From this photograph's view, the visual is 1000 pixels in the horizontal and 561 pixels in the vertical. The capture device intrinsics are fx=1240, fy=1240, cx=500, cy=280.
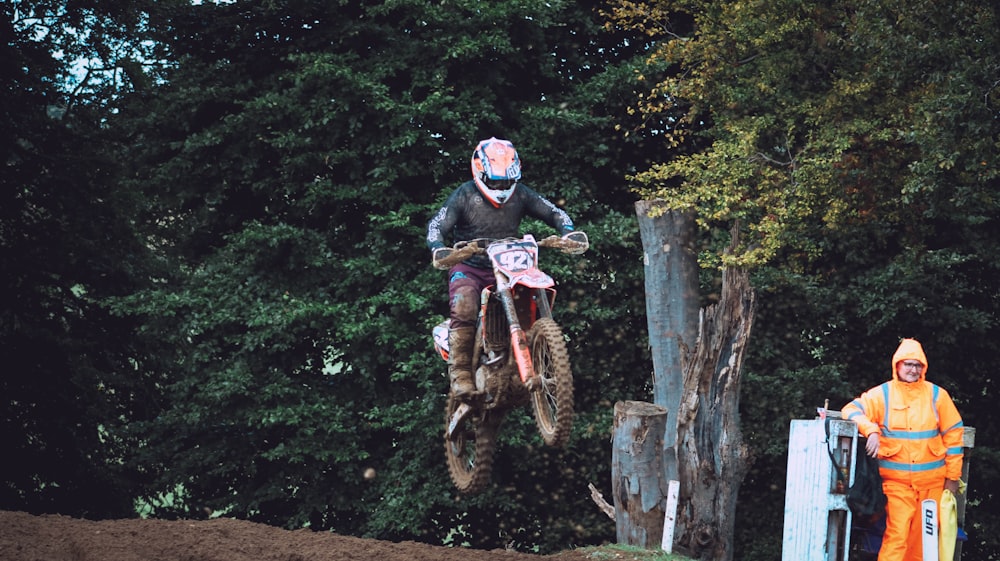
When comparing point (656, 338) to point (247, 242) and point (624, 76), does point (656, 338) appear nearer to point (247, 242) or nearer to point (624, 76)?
point (624, 76)

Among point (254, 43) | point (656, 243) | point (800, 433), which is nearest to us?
point (800, 433)

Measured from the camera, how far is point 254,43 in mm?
20344

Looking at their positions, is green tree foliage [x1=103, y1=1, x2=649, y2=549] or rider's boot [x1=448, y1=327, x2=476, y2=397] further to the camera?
green tree foliage [x1=103, y1=1, x2=649, y2=549]

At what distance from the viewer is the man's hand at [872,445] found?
30.4 feet

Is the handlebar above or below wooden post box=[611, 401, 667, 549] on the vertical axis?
above

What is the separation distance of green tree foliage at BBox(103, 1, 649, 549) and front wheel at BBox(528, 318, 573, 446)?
27.9 ft

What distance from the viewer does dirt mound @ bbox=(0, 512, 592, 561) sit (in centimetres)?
906

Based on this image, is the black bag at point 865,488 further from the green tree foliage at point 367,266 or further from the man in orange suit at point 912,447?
the green tree foliage at point 367,266

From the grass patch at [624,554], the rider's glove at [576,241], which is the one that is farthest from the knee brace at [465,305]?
the grass patch at [624,554]

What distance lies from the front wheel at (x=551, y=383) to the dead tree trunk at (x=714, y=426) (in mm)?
3993

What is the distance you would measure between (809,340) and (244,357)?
27.8 ft

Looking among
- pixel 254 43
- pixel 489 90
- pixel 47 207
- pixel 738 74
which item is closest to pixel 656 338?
pixel 738 74

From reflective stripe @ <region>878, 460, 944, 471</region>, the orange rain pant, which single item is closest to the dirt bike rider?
reflective stripe @ <region>878, 460, 944, 471</region>

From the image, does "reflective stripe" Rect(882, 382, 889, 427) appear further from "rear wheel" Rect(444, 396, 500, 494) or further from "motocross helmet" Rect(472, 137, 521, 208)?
"motocross helmet" Rect(472, 137, 521, 208)
